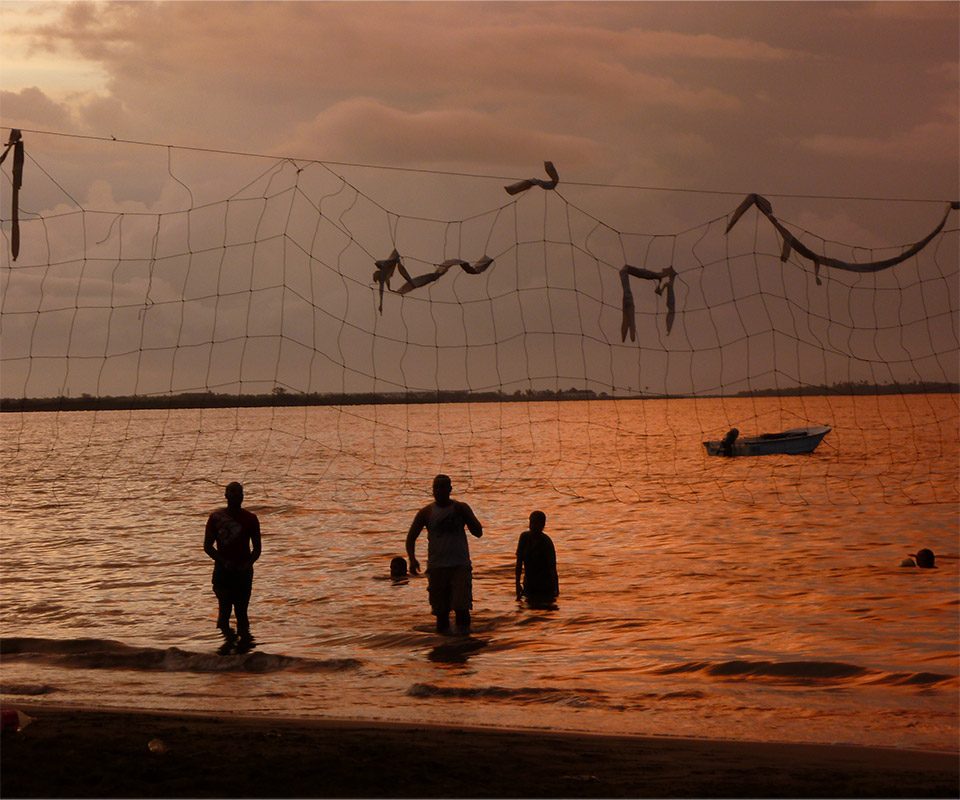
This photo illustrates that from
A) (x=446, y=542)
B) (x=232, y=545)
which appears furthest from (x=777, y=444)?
(x=232, y=545)

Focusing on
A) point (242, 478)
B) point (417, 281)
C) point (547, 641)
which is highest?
point (242, 478)

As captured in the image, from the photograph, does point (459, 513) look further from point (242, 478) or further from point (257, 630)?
point (242, 478)

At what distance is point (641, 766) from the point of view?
19.9 ft

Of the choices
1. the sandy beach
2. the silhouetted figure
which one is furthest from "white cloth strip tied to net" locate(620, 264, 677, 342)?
the silhouetted figure

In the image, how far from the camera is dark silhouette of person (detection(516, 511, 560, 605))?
1252cm

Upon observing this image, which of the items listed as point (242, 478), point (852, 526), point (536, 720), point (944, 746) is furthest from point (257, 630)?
point (242, 478)

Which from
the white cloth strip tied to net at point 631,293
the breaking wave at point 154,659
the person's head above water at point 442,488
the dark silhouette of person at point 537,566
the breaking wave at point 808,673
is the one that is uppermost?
the white cloth strip tied to net at point 631,293

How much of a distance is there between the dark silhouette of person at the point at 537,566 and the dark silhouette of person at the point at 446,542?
2018mm

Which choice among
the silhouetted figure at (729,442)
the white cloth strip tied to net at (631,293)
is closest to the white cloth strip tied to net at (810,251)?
the white cloth strip tied to net at (631,293)

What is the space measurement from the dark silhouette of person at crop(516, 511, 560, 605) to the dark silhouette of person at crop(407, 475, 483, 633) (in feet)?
6.62

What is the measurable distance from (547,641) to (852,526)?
14.6 meters

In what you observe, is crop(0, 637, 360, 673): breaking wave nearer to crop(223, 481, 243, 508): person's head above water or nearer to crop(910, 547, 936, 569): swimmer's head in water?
crop(223, 481, 243, 508): person's head above water

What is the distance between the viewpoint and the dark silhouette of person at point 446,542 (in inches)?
392

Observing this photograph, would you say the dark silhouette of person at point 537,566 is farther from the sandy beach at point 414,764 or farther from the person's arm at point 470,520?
the sandy beach at point 414,764
